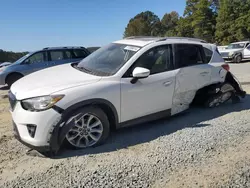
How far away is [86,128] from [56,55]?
7.58 meters

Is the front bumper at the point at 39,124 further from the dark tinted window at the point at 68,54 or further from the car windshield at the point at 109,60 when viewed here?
the dark tinted window at the point at 68,54

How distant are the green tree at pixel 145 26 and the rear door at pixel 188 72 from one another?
215ft

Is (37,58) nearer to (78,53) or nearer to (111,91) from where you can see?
(78,53)

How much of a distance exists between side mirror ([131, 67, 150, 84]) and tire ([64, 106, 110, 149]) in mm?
752

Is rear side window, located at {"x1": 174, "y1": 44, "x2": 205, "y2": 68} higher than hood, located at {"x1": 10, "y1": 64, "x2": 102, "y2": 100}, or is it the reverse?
rear side window, located at {"x1": 174, "y1": 44, "x2": 205, "y2": 68}

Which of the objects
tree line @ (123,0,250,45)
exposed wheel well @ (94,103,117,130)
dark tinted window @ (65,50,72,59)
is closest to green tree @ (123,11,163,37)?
tree line @ (123,0,250,45)

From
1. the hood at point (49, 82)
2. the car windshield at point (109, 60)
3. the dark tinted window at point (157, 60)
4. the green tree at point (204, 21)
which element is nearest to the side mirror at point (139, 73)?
the dark tinted window at point (157, 60)

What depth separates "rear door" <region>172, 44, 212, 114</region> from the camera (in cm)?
464

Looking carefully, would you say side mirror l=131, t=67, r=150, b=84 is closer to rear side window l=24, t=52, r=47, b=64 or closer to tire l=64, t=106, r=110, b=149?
tire l=64, t=106, r=110, b=149

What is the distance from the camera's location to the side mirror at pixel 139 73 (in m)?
3.86

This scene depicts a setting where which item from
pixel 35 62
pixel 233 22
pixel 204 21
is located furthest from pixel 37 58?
pixel 204 21

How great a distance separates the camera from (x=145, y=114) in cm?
423

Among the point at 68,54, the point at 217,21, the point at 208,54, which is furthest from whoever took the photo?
the point at 217,21

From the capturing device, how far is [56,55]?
10.5m
